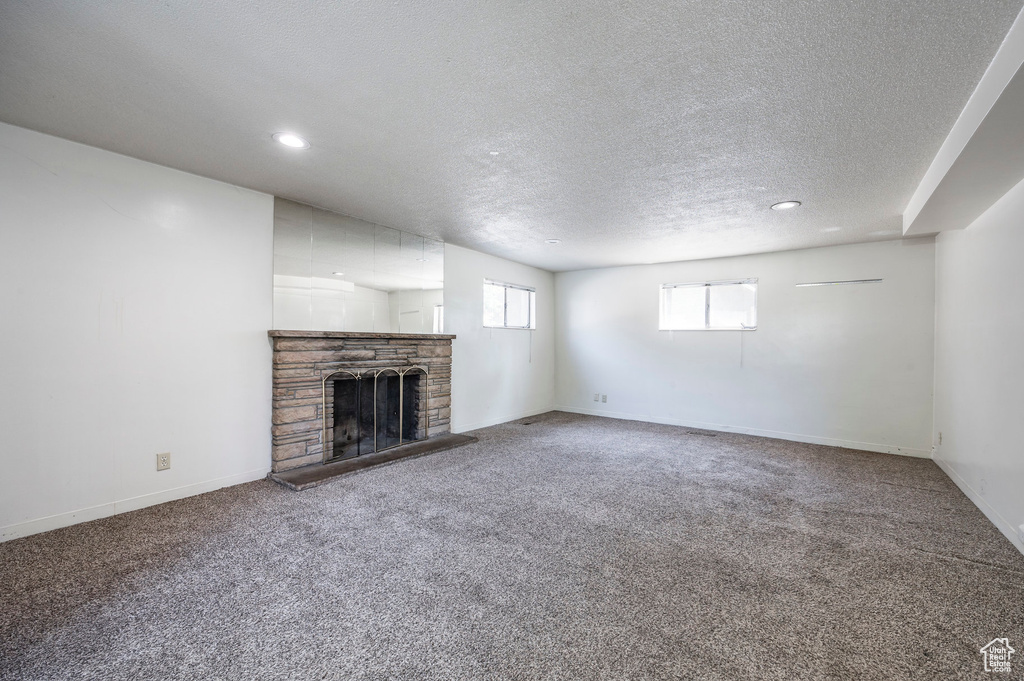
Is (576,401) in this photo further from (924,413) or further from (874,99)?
(874,99)

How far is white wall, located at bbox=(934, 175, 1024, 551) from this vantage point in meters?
2.51

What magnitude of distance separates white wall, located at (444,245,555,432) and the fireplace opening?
586mm

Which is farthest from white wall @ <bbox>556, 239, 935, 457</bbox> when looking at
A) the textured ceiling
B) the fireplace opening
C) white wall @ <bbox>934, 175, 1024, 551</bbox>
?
the fireplace opening

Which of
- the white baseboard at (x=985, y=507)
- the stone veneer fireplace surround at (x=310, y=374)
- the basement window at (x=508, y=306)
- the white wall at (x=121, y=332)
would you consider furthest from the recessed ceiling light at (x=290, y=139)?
the white baseboard at (x=985, y=507)

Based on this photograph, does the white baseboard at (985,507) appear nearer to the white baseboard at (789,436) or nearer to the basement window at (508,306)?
the white baseboard at (789,436)

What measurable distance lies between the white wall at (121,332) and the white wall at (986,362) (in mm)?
5056

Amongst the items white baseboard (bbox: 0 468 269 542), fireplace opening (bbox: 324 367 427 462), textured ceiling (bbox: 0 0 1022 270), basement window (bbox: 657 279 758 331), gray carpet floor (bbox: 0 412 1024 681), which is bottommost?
gray carpet floor (bbox: 0 412 1024 681)

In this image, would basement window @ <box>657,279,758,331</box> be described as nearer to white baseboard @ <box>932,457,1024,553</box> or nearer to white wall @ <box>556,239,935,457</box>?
white wall @ <box>556,239,935,457</box>

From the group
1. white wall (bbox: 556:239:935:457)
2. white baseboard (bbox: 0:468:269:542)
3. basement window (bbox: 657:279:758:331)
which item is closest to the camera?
white baseboard (bbox: 0:468:269:542)

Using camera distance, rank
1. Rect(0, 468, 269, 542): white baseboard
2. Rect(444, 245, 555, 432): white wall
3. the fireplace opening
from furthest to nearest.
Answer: Rect(444, 245, 555, 432): white wall, the fireplace opening, Rect(0, 468, 269, 542): white baseboard

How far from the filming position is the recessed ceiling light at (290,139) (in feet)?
7.95
